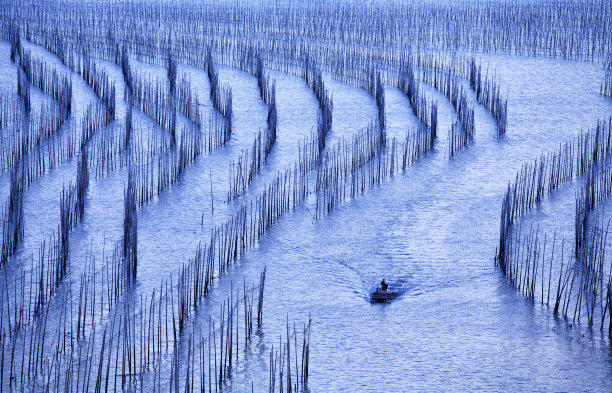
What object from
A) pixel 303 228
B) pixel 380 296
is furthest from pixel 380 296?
pixel 303 228

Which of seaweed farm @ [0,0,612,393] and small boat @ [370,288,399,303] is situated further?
small boat @ [370,288,399,303]

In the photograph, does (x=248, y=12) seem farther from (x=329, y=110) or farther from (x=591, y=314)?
(x=591, y=314)

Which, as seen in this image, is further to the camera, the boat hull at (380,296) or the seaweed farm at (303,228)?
the boat hull at (380,296)

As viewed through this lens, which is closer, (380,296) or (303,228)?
(380,296)

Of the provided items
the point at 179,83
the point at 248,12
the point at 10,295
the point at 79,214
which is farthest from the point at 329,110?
the point at 248,12

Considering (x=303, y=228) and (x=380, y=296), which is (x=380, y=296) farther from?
(x=303, y=228)

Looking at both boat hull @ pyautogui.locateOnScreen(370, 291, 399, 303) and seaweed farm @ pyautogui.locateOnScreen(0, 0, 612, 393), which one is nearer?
seaweed farm @ pyautogui.locateOnScreen(0, 0, 612, 393)

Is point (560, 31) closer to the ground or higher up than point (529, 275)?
higher up

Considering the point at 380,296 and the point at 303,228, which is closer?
the point at 380,296
